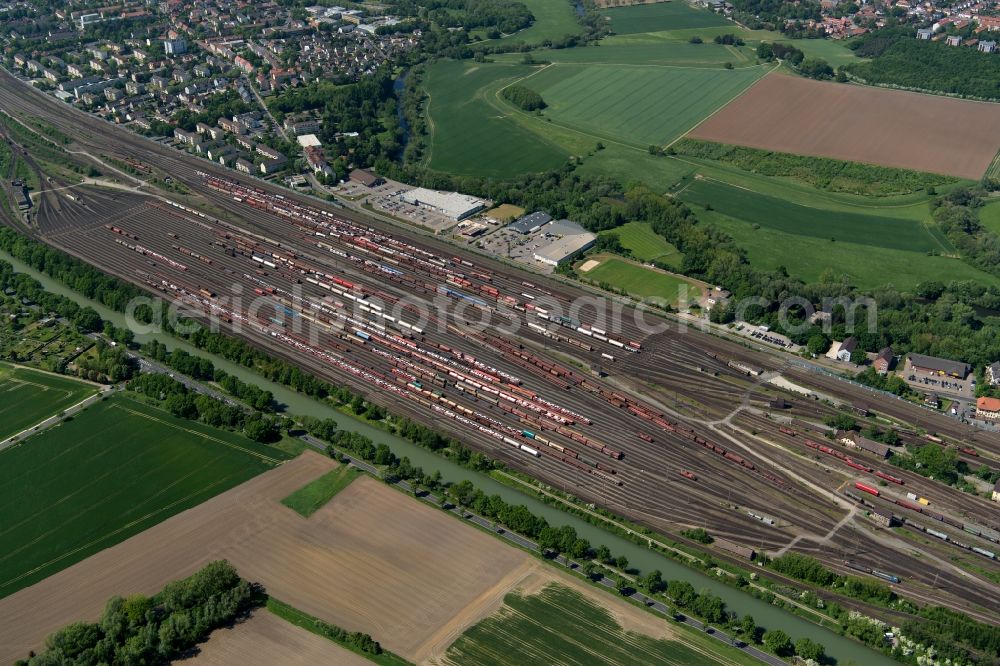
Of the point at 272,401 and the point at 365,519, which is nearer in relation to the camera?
the point at 365,519

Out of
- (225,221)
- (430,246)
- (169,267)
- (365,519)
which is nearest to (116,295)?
(169,267)

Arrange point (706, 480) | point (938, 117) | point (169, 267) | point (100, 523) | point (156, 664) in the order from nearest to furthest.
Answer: point (156, 664) → point (100, 523) → point (706, 480) → point (169, 267) → point (938, 117)

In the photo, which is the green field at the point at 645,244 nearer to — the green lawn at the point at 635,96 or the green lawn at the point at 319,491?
the green lawn at the point at 635,96

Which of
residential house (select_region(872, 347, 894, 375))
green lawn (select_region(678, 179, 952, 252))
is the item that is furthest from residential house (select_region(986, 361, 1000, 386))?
green lawn (select_region(678, 179, 952, 252))

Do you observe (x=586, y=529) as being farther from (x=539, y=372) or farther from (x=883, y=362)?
(x=883, y=362)

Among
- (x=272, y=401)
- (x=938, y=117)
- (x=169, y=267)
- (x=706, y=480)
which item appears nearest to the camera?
(x=706, y=480)

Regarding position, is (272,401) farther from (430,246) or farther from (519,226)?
(519,226)
